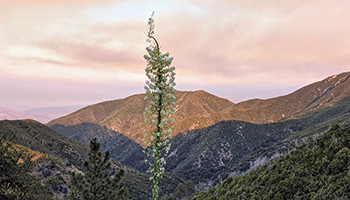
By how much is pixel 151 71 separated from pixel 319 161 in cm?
3832

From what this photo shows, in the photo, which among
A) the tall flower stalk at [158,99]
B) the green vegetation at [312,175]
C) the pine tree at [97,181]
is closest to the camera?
the tall flower stalk at [158,99]

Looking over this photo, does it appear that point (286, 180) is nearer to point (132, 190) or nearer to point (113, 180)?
point (113, 180)

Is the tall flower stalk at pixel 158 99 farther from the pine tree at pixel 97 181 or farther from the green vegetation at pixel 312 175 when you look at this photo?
the green vegetation at pixel 312 175

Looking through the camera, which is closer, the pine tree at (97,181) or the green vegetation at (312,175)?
the pine tree at (97,181)

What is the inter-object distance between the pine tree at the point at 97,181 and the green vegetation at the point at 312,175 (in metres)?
24.4

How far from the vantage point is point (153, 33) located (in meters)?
5.38

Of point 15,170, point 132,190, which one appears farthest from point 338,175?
point 132,190

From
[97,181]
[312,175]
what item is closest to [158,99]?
[97,181]

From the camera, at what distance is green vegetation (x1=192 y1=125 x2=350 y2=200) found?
27859mm

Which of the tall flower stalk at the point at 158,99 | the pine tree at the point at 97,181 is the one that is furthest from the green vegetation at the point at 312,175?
the tall flower stalk at the point at 158,99

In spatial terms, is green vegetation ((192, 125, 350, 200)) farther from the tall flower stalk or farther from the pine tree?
the tall flower stalk

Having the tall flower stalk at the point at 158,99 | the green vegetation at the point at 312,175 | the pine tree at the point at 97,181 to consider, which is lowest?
the green vegetation at the point at 312,175

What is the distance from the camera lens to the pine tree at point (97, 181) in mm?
13297

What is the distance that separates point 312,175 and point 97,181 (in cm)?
3340
